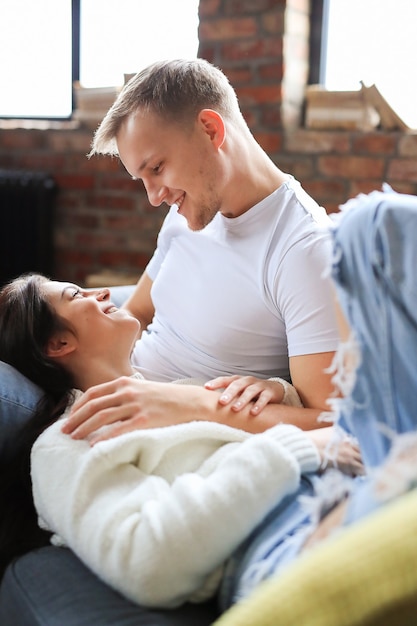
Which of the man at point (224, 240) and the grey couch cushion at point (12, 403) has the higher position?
the man at point (224, 240)

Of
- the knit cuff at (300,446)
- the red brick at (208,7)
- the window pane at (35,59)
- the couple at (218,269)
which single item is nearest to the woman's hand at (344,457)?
the knit cuff at (300,446)

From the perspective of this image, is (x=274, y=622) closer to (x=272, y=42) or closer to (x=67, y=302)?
(x=67, y=302)

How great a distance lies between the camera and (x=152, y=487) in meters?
1.09

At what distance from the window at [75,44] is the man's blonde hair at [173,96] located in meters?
1.49

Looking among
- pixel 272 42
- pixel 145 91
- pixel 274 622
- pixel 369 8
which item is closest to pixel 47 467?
pixel 274 622

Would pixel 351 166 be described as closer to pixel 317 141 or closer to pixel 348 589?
pixel 317 141

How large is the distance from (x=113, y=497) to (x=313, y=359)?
0.52m

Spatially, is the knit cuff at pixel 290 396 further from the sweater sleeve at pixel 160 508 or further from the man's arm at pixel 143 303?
the man's arm at pixel 143 303

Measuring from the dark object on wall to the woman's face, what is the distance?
6.01 feet

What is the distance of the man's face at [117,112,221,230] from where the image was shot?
159 cm

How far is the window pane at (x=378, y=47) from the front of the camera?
2.64 m

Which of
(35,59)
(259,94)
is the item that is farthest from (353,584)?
(35,59)

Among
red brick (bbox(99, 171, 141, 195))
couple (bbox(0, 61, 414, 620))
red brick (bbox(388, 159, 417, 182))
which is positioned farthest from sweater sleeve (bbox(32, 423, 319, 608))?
red brick (bbox(99, 171, 141, 195))

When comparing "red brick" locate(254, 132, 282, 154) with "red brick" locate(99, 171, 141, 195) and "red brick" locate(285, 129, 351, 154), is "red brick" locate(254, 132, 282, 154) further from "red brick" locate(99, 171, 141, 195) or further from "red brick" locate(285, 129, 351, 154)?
"red brick" locate(99, 171, 141, 195)
